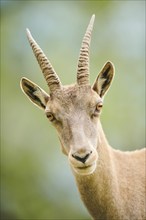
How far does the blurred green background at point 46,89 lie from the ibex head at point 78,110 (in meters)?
25.9

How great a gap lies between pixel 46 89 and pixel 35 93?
101 feet

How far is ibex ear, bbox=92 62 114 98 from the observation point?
47.6 ft

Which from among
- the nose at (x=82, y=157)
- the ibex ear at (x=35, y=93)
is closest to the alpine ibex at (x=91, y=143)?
the ibex ear at (x=35, y=93)

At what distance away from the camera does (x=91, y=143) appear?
13430mm

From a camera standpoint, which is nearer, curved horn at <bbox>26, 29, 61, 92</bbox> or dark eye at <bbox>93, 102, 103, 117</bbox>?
dark eye at <bbox>93, 102, 103, 117</bbox>

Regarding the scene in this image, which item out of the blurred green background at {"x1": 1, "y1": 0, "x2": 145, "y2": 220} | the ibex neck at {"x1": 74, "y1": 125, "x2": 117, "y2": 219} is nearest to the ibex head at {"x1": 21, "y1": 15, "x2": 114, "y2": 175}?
the ibex neck at {"x1": 74, "y1": 125, "x2": 117, "y2": 219}

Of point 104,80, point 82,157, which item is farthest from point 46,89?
point 82,157

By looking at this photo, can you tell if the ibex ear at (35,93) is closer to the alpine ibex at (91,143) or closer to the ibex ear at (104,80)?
the alpine ibex at (91,143)

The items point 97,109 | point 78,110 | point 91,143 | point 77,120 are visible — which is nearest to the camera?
point 91,143

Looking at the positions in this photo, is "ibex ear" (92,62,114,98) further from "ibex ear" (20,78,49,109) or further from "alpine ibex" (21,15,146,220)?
"ibex ear" (20,78,49,109)

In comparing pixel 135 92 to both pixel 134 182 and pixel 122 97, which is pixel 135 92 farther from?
pixel 134 182

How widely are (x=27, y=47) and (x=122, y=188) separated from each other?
149 ft

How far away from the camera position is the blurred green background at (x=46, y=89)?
45.4 metres

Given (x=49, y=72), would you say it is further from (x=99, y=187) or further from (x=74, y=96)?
(x=99, y=187)
